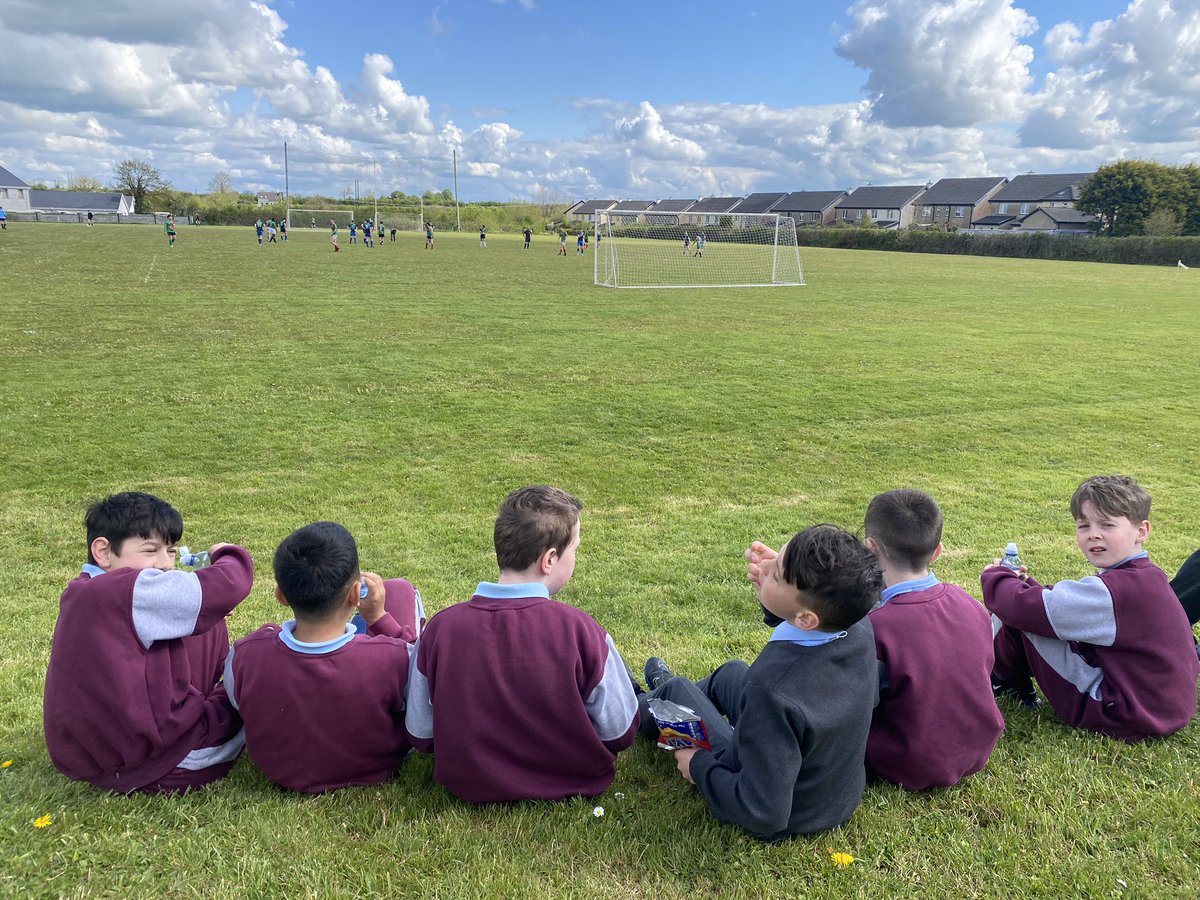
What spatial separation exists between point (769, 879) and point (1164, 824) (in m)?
1.41

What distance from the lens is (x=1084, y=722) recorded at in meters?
3.13

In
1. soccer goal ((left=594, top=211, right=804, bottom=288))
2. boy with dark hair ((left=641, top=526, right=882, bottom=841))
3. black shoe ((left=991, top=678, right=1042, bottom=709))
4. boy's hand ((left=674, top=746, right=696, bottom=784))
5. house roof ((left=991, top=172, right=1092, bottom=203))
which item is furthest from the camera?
house roof ((left=991, top=172, right=1092, bottom=203))

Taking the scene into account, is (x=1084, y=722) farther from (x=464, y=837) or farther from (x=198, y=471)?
(x=198, y=471)

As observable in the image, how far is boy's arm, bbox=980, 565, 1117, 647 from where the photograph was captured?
9.42 feet

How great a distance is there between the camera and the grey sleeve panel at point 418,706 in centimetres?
263

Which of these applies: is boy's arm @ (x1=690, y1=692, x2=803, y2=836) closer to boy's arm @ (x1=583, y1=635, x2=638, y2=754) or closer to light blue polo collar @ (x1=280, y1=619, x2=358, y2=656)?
boy's arm @ (x1=583, y1=635, x2=638, y2=754)

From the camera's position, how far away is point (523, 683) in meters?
2.51

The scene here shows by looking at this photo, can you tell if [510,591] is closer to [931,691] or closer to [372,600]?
[372,600]

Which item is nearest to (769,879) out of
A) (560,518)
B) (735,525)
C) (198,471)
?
(560,518)

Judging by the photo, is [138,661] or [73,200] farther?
[73,200]

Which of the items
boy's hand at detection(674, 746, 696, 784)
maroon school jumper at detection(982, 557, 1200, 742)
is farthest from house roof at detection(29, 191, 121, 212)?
maroon school jumper at detection(982, 557, 1200, 742)

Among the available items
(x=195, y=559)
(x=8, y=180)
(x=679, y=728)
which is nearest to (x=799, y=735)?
(x=679, y=728)

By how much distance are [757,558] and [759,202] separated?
12309 centimetres

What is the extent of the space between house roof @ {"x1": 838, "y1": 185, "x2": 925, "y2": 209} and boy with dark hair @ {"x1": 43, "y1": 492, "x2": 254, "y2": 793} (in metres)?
111
